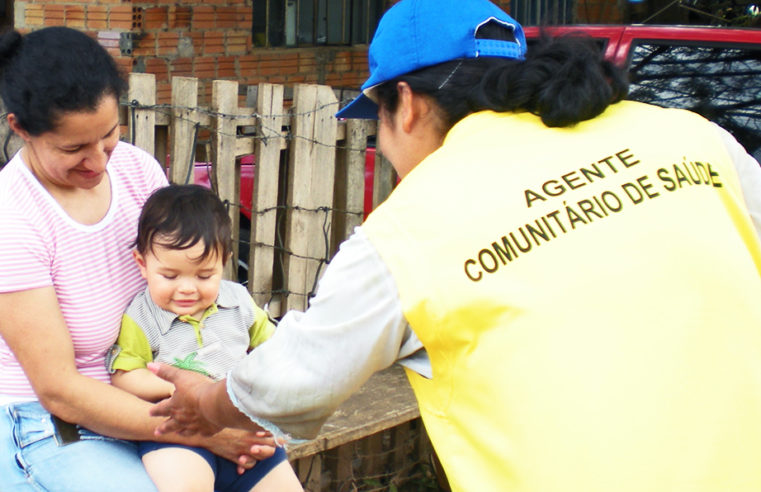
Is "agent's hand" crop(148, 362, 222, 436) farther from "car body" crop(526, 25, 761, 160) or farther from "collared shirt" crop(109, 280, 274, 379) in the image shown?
"car body" crop(526, 25, 761, 160)

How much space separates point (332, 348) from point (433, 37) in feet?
2.22

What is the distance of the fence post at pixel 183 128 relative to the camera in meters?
3.67

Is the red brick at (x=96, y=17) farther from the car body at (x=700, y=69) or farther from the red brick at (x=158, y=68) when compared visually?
the car body at (x=700, y=69)

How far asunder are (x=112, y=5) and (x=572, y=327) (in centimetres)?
519

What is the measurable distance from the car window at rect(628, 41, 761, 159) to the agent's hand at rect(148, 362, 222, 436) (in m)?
2.82

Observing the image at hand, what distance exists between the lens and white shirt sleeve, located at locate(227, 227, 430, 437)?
5.12 feet

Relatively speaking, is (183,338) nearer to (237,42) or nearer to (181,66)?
(181,66)

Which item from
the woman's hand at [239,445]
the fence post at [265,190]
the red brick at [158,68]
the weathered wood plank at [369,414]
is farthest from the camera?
the red brick at [158,68]

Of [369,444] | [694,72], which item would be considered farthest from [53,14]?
[694,72]

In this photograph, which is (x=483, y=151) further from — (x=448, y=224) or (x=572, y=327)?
(x=572, y=327)

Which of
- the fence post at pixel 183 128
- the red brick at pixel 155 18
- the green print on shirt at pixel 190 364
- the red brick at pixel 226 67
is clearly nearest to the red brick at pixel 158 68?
the red brick at pixel 155 18

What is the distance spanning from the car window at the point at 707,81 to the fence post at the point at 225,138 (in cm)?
188

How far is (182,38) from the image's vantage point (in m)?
6.45

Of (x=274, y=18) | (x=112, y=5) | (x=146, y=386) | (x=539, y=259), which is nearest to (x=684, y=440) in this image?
(x=539, y=259)
